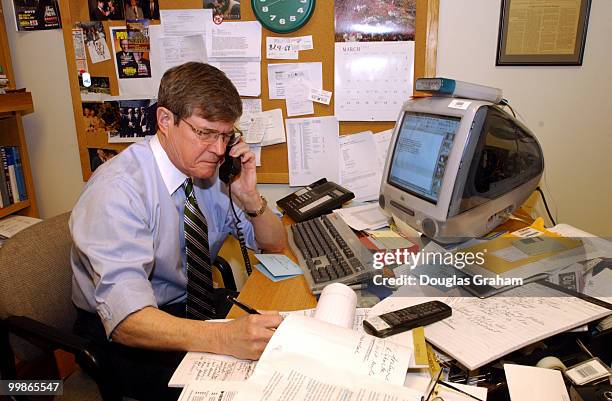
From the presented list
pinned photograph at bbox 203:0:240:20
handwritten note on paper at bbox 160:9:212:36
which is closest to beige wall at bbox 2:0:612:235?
pinned photograph at bbox 203:0:240:20

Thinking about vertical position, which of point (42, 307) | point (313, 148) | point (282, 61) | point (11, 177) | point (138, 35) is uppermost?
point (138, 35)

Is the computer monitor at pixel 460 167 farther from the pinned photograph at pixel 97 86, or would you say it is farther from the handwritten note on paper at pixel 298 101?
the pinned photograph at pixel 97 86

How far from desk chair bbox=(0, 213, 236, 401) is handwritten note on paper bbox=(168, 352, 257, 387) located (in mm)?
283

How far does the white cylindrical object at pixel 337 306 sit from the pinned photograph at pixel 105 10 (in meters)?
1.60

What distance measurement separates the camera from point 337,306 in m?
0.90

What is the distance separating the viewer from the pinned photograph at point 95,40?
1.95 metres

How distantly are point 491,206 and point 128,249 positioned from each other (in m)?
0.93

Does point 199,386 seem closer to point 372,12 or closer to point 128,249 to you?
point 128,249

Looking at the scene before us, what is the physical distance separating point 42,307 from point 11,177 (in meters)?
1.20

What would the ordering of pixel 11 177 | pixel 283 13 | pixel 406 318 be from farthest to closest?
pixel 11 177 < pixel 283 13 < pixel 406 318

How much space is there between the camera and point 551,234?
4.12ft

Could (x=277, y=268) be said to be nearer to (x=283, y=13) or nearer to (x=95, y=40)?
(x=283, y=13)

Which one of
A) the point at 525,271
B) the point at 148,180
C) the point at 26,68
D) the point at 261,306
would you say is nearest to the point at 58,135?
the point at 26,68

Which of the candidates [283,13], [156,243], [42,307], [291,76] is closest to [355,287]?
[156,243]
